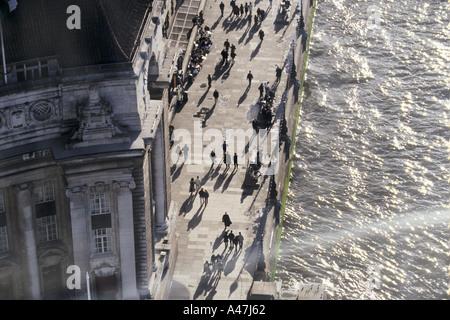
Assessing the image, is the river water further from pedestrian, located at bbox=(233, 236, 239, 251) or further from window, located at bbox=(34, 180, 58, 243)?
window, located at bbox=(34, 180, 58, 243)

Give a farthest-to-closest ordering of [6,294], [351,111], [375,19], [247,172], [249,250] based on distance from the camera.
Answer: [375,19] → [351,111] → [247,172] → [249,250] → [6,294]

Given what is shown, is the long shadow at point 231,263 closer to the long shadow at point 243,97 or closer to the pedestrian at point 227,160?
the pedestrian at point 227,160

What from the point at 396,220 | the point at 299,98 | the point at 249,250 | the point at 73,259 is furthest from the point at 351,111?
the point at 73,259

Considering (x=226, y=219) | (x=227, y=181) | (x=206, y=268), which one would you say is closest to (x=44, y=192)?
(x=206, y=268)

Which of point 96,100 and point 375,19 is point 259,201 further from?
point 375,19

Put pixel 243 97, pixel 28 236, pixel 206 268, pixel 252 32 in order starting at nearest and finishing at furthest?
pixel 28 236
pixel 206 268
pixel 243 97
pixel 252 32

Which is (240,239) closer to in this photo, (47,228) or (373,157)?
(47,228)

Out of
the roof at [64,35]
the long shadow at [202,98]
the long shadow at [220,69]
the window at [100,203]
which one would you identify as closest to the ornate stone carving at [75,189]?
the window at [100,203]
